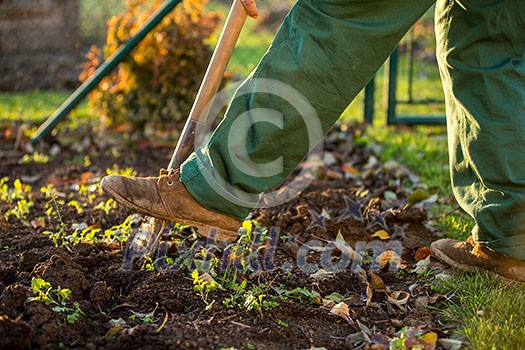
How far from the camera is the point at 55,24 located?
25.9 feet

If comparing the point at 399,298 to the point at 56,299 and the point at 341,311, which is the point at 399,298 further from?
the point at 56,299

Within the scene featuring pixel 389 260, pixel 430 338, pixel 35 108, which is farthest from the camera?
pixel 35 108

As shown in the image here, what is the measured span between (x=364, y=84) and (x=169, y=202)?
0.76 metres

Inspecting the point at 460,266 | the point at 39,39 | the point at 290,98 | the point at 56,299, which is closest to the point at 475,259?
the point at 460,266

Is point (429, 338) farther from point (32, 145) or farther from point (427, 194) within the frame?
point (32, 145)

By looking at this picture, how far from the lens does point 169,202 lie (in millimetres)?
2555

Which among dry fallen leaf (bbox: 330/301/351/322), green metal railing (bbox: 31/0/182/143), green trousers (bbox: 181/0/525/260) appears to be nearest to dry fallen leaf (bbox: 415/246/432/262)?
green trousers (bbox: 181/0/525/260)

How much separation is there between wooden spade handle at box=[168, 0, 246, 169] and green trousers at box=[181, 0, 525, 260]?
21 centimetres

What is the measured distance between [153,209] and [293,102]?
624mm

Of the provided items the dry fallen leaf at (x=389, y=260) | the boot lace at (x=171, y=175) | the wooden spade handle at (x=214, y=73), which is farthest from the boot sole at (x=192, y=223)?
the dry fallen leaf at (x=389, y=260)

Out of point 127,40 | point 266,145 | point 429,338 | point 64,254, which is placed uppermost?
point 127,40

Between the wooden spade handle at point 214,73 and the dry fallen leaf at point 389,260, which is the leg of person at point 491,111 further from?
the wooden spade handle at point 214,73

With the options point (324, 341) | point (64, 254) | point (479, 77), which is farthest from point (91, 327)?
point (479, 77)

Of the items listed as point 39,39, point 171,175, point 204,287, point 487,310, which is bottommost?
point 487,310
